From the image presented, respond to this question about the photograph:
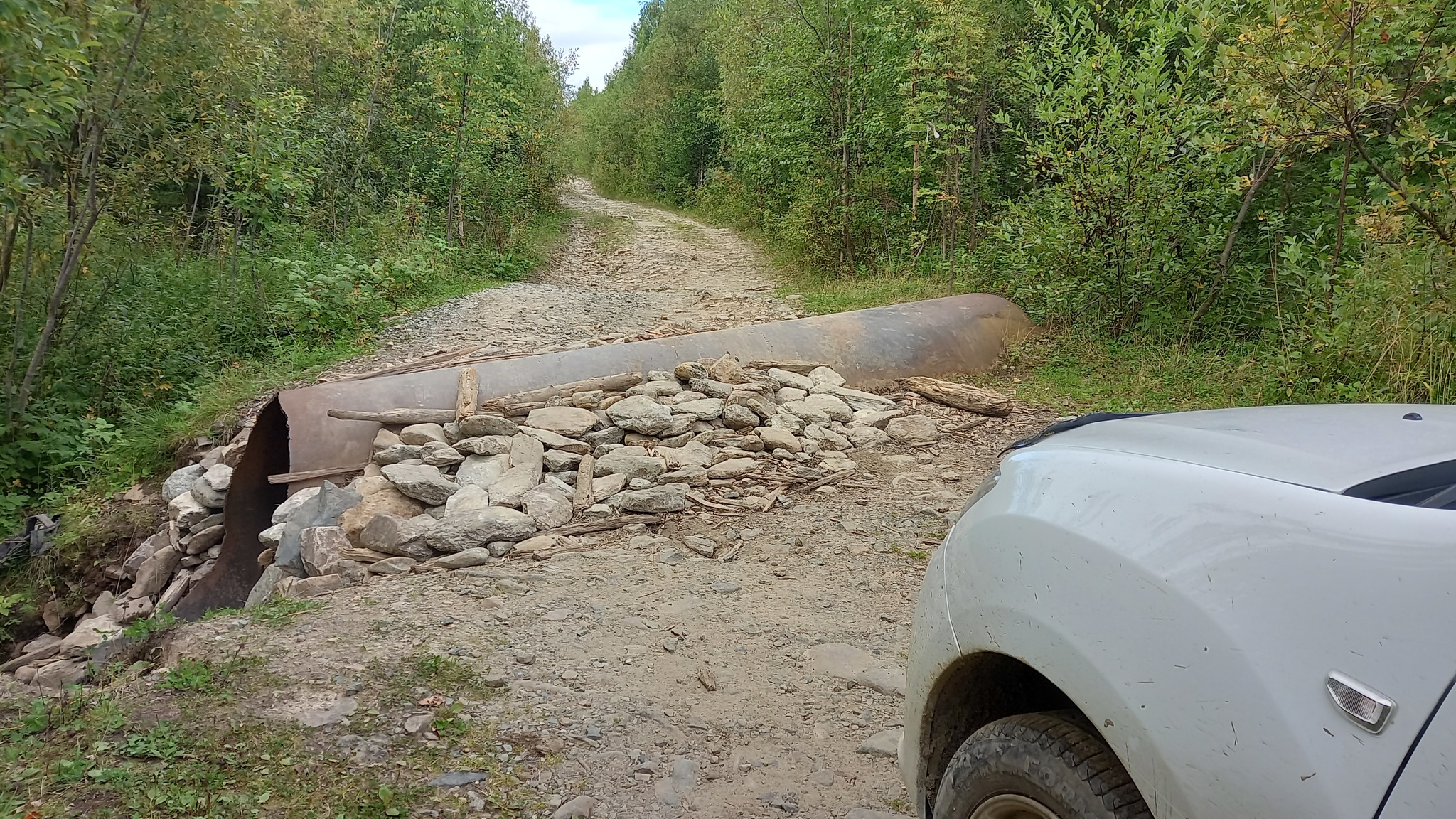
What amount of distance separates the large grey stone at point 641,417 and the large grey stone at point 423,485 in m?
1.28

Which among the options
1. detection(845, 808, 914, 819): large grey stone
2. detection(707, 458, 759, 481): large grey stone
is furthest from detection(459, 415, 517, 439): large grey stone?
detection(845, 808, 914, 819): large grey stone

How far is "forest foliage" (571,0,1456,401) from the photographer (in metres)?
5.52

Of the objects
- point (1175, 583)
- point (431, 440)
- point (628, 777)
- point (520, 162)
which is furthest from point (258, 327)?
point (520, 162)

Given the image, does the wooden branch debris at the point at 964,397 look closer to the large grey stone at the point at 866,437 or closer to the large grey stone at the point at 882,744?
the large grey stone at the point at 866,437

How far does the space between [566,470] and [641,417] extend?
70 cm

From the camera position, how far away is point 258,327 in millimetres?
9375

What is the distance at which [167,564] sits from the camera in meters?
6.28

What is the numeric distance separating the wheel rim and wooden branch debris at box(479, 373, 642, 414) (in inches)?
207

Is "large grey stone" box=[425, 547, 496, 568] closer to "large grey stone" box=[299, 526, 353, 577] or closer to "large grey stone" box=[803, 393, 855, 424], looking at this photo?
"large grey stone" box=[299, 526, 353, 577]

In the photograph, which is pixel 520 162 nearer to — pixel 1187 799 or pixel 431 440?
pixel 431 440

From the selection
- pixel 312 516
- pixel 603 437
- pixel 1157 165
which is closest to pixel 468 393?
pixel 603 437

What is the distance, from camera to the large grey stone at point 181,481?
6797 millimetres

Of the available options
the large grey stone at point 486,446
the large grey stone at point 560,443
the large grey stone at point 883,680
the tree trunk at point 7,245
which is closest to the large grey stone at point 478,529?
the large grey stone at point 486,446

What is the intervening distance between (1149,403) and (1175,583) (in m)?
6.62
